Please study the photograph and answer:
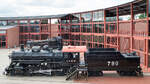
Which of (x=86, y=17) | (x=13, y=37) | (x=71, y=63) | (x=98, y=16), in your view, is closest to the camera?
(x=71, y=63)

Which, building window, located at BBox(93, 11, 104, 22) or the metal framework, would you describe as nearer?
the metal framework

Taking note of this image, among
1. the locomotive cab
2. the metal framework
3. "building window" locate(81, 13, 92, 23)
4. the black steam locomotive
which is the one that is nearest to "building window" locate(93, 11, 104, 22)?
the metal framework

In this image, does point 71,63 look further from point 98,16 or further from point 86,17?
point 86,17

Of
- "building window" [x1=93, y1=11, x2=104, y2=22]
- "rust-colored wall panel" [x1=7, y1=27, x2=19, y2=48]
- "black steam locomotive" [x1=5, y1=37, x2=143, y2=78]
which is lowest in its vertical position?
"black steam locomotive" [x1=5, y1=37, x2=143, y2=78]

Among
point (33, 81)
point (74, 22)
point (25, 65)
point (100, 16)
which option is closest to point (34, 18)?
point (74, 22)

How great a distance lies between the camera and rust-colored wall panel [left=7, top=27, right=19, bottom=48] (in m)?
46.0

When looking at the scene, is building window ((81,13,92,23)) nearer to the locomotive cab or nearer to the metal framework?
Answer: the metal framework

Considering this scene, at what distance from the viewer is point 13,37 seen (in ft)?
157

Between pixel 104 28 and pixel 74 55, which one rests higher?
pixel 104 28

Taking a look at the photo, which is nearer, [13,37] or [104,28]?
[104,28]

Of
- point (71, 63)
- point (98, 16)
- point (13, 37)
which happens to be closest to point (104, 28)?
point (98, 16)

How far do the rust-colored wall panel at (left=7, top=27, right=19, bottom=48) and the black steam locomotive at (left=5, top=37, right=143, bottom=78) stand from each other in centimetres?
2913

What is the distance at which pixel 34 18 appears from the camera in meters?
50.2

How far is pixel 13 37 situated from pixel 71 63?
113 ft
